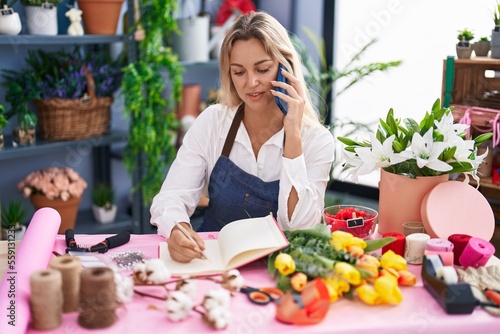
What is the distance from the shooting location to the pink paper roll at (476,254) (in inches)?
55.9

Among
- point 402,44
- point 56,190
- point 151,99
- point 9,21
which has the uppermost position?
point 9,21

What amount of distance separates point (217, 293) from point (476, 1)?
2.62m

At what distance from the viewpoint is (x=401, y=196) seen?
5.37 feet

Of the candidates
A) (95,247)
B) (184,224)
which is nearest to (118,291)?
(95,247)

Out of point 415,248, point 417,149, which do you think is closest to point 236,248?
point 415,248

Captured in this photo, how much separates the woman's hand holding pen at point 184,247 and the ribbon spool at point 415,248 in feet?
1.67

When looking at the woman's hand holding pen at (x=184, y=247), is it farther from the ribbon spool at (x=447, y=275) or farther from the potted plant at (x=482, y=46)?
the potted plant at (x=482, y=46)

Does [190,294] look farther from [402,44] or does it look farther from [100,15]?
[402,44]

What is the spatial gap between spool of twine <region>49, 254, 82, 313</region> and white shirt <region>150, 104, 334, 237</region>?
527mm

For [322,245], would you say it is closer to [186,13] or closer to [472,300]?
[472,300]

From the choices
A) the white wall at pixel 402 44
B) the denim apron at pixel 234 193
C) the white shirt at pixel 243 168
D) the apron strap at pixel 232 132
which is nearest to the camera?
the white shirt at pixel 243 168

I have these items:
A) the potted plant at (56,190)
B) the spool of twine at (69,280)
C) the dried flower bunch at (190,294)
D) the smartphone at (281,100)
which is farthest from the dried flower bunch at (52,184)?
the spool of twine at (69,280)

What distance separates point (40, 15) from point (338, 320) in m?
2.30

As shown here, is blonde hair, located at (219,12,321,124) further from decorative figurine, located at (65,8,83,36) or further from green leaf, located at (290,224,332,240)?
decorative figurine, located at (65,8,83,36)
